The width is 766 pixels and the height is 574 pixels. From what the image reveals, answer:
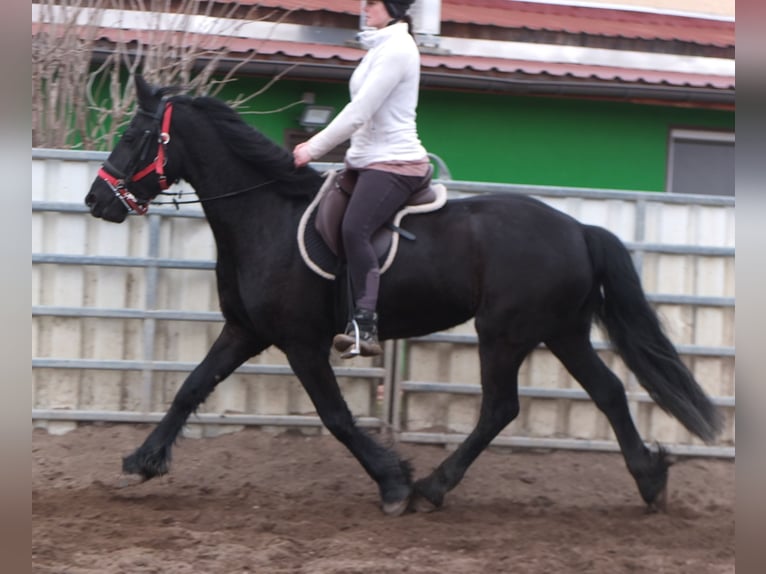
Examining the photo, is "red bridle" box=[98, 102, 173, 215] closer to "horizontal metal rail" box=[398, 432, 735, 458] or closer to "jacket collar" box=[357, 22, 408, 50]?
"jacket collar" box=[357, 22, 408, 50]

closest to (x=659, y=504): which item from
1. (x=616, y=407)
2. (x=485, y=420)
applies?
(x=616, y=407)

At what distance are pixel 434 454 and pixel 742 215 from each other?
4929mm

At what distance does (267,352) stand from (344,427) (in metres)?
1.45

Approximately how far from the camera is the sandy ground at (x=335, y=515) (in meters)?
4.48

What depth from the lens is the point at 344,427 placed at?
17.8 feet

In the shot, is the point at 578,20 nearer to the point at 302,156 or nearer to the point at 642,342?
the point at 642,342

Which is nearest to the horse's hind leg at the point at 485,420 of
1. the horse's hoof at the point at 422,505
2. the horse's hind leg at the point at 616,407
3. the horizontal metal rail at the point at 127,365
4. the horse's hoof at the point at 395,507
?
the horse's hoof at the point at 422,505

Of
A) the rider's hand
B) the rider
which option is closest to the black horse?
the rider's hand

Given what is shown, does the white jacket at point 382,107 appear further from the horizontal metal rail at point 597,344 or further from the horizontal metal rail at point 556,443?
the horizontal metal rail at point 556,443

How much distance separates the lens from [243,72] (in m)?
9.48

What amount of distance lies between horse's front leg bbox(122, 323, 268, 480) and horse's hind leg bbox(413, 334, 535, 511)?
1.25 meters

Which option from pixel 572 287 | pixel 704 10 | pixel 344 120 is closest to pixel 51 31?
pixel 344 120

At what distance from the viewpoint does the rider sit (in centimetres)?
512

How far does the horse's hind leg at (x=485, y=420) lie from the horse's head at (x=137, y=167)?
6.59 feet
